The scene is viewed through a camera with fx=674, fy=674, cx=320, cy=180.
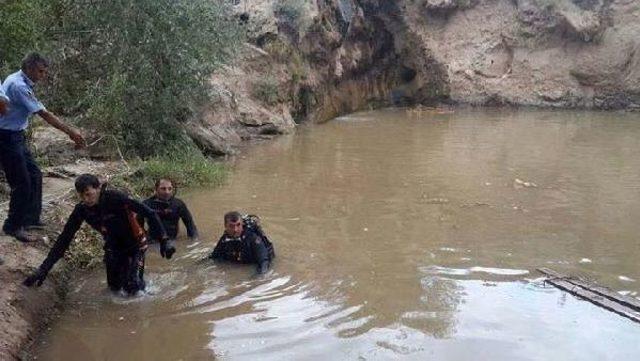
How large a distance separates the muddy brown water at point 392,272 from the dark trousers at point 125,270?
0.14 m

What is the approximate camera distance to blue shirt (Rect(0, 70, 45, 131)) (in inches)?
242

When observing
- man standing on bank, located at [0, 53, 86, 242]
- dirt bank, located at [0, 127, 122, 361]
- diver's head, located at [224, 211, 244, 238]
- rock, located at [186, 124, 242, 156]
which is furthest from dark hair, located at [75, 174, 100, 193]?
rock, located at [186, 124, 242, 156]

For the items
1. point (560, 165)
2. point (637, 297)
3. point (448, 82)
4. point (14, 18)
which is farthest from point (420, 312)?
point (448, 82)

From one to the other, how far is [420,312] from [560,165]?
8.95 m

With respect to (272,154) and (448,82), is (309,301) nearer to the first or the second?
(272,154)

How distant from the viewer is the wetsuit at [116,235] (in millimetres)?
5535

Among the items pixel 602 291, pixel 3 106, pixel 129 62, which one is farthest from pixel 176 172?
pixel 602 291

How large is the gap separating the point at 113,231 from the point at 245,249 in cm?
173

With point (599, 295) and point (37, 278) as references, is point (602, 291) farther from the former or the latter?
point (37, 278)

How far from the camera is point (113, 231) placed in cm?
584

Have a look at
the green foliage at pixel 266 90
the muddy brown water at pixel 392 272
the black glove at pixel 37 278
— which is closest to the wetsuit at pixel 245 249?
the muddy brown water at pixel 392 272

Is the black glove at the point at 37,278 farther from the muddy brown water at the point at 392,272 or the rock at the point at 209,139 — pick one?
the rock at the point at 209,139

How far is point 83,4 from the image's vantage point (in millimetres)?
11031

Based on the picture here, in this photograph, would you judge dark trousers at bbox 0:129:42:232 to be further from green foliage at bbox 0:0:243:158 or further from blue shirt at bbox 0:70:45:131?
green foliage at bbox 0:0:243:158
